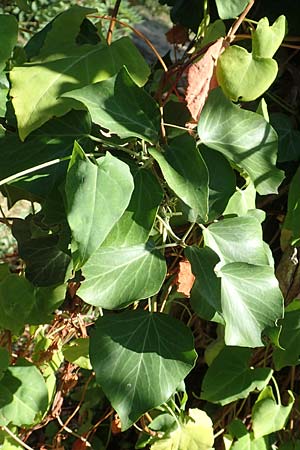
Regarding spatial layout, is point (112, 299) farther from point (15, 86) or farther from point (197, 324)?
point (197, 324)

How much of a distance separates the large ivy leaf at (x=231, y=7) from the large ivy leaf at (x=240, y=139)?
12 centimetres

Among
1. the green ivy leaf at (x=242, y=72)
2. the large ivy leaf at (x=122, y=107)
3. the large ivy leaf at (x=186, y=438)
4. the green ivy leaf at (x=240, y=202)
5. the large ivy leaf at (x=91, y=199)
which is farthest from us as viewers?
the large ivy leaf at (x=186, y=438)

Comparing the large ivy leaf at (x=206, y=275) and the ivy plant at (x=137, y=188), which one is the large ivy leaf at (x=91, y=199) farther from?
the large ivy leaf at (x=206, y=275)

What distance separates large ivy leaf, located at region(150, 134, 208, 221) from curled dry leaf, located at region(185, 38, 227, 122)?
0.08m

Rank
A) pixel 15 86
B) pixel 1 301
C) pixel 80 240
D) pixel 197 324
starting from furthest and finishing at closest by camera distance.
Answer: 1. pixel 197 324
2. pixel 1 301
3. pixel 15 86
4. pixel 80 240

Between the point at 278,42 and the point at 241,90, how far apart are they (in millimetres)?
81

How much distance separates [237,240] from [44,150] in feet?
0.87

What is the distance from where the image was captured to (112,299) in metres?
0.88

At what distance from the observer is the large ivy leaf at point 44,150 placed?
853 millimetres

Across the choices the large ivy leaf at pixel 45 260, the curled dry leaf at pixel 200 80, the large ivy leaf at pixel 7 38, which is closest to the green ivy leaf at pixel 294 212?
the curled dry leaf at pixel 200 80

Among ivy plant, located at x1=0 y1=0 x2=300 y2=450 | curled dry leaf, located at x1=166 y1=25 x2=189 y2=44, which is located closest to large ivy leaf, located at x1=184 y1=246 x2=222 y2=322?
ivy plant, located at x1=0 y1=0 x2=300 y2=450

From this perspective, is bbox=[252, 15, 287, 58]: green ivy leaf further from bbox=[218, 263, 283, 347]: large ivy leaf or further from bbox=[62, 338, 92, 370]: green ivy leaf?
bbox=[62, 338, 92, 370]: green ivy leaf

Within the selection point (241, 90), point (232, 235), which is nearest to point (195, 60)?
point (241, 90)

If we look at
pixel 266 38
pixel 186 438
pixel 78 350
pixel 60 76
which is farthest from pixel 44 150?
pixel 186 438
